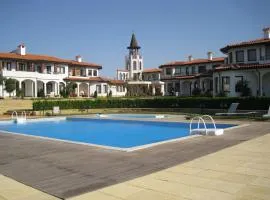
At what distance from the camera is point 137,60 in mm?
98250

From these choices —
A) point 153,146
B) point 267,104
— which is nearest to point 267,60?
point 267,104

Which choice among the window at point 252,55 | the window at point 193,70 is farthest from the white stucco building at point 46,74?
the window at point 252,55

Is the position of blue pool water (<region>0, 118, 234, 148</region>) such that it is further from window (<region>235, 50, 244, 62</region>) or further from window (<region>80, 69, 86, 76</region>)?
window (<region>80, 69, 86, 76</region>)

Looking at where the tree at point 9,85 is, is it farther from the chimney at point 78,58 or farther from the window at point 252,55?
the window at point 252,55

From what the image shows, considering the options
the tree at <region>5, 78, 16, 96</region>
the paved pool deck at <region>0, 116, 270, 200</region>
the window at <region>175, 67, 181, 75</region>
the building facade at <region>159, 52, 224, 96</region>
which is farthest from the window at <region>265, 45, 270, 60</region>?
the tree at <region>5, 78, 16, 96</region>

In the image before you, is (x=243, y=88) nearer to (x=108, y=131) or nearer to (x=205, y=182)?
(x=108, y=131)

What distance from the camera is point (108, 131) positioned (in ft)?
75.4

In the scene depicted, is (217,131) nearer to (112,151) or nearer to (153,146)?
(153,146)

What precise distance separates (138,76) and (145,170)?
261ft

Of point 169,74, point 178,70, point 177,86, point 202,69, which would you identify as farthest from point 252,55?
point 169,74

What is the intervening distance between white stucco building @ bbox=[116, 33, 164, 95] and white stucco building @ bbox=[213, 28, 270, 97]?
3172 centimetres

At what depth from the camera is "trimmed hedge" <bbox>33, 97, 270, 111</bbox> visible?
29156 mm

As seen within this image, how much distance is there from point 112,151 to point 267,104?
69.0 feet

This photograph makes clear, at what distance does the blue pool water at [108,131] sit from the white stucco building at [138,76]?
41.2 m
